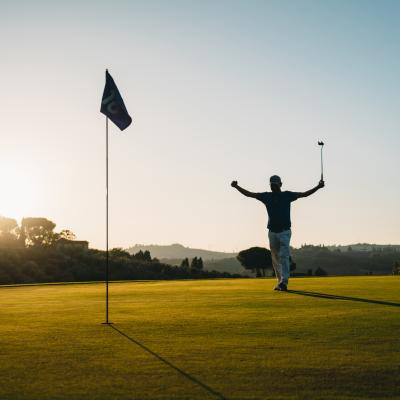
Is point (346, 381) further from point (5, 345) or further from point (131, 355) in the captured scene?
point (5, 345)

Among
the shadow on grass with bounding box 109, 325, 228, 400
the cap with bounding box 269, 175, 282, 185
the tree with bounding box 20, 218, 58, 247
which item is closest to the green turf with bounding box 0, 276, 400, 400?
the shadow on grass with bounding box 109, 325, 228, 400

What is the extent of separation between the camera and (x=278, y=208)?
633 inches

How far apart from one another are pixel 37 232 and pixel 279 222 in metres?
168

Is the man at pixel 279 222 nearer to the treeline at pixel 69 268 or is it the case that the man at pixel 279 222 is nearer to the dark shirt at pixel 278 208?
the dark shirt at pixel 278 208

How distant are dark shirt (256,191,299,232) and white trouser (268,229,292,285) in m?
0.17

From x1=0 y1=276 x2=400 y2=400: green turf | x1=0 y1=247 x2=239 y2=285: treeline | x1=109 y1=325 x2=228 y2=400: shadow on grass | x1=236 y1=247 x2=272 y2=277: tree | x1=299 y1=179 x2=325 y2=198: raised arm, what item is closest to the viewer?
x1=109 y1=325 x2=228 y2=400: shadow on grass

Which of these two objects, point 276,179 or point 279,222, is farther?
point 276,179

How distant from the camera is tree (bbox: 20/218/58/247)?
169125 millimetres

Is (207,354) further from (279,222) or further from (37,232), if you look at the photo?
(37,232)

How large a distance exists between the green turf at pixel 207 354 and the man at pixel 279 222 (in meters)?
4.63

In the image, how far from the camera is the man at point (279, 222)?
15.9 meters

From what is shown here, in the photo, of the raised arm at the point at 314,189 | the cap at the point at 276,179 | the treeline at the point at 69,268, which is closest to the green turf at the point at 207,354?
the raised arm at the point at 314,189

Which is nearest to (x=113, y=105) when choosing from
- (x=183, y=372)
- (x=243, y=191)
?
Result: (x=243, y=191)

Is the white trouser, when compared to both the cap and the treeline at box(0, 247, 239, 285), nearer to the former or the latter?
the cap
